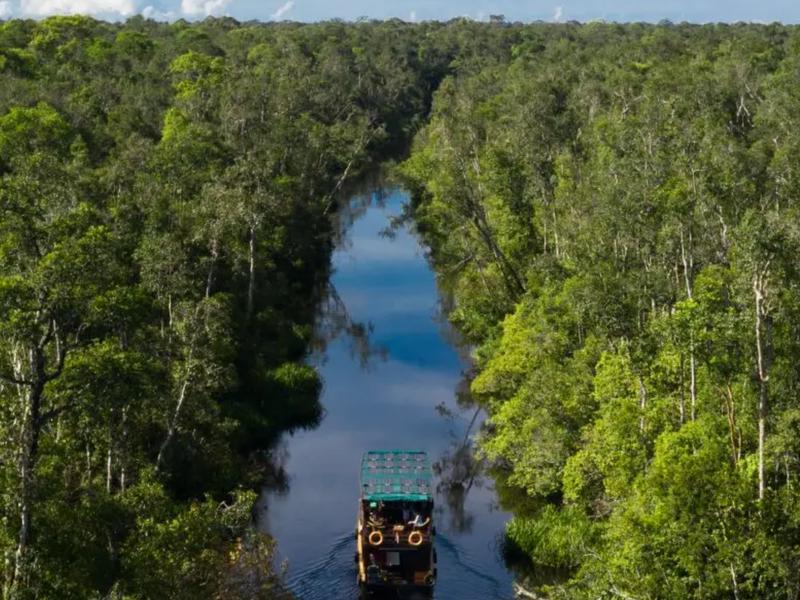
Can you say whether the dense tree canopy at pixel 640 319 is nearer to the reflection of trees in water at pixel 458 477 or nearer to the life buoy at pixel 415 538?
the reflection of trees in water at pixel 458 477

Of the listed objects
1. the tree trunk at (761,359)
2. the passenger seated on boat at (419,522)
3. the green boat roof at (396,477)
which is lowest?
the passenger seated on boat at (419,522)

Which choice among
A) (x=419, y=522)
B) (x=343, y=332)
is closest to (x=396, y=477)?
(x=419, y=522)

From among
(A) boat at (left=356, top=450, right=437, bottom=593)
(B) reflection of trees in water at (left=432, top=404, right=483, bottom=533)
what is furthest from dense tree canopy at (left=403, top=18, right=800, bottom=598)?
(A) boat at (left=356, top=450, right=437, bottom=593)

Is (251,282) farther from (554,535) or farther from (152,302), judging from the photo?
(554,535)

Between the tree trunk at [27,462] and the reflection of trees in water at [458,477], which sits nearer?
the tree trunk at [27,462]

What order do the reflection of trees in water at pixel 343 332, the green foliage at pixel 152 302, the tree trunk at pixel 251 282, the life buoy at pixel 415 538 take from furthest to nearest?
the reflection of trees in water at pixel 343 332, the tree trunk at pixel 251 282, the life buoy at pixel 415 538, the green foliage at pixel 152 302

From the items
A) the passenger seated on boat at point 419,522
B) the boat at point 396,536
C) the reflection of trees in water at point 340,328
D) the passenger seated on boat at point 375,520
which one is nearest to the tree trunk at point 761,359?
the boat at point 396,536
